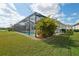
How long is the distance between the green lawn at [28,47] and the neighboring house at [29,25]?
131 millimetres

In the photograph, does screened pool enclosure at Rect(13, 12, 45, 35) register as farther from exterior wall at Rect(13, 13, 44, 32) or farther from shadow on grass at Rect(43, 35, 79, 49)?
shadow on grass at Rect(43, 35, 79, 49)

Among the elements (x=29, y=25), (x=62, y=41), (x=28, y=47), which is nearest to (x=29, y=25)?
(x=29, y=25)

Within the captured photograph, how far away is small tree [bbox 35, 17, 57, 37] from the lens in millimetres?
3676

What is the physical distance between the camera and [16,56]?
362cm

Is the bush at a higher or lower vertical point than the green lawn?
higher

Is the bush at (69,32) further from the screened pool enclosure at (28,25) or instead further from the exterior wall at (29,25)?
the screened pool enclosure at (28,25)

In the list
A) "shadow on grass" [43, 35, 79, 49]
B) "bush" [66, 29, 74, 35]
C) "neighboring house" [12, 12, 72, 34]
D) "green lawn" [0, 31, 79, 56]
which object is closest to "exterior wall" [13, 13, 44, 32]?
"neighboring house" [12, 12, 72, 34]

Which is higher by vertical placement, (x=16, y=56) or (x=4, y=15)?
(x=4, y=15)

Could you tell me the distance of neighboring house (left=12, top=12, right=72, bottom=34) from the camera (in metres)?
3.67

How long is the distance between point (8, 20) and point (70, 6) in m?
1.14

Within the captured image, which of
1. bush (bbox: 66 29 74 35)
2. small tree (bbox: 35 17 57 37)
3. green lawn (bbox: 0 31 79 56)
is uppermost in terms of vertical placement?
small tree (bbox: 35 17 57 37)

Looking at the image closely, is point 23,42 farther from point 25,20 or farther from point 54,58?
point 54,58

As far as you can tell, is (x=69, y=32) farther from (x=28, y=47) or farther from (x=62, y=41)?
(x=28, y=47)

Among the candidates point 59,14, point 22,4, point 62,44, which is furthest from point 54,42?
point 22,4
